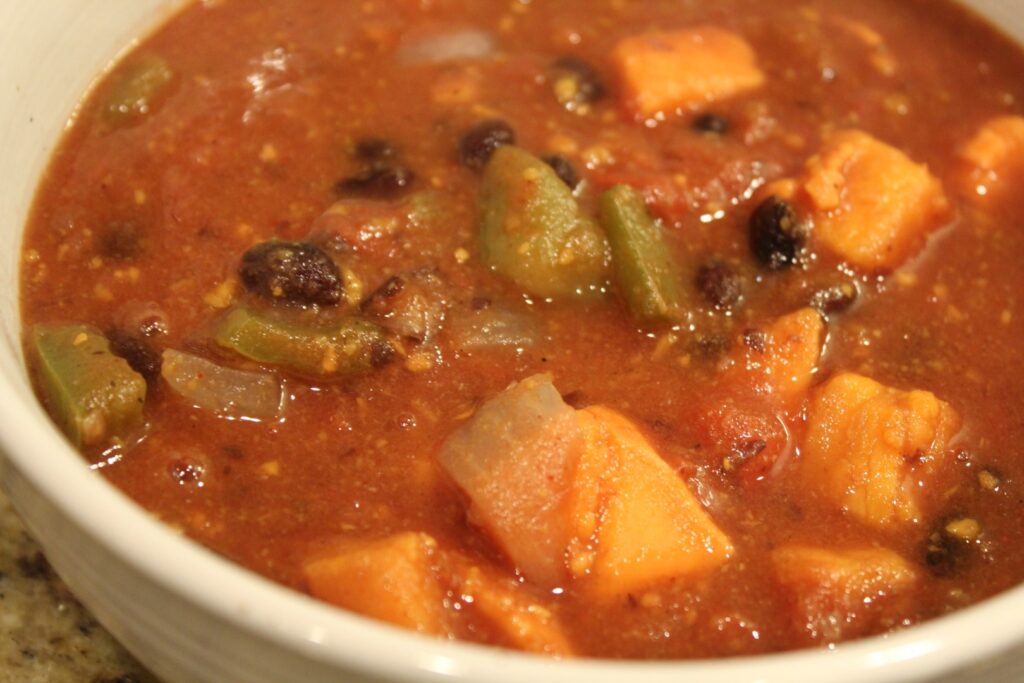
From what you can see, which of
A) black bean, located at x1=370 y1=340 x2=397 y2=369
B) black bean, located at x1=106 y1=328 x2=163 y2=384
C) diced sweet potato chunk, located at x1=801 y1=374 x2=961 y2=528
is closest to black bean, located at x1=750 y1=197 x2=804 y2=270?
diced sweet potato chunk, located at x1=801 y1=374 x2=961 y2=528

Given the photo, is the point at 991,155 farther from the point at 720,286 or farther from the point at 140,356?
the point at 140,356

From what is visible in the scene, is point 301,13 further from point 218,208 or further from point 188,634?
point 188,634

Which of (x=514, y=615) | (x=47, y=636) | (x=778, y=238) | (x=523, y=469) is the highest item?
(x=778, y=238)

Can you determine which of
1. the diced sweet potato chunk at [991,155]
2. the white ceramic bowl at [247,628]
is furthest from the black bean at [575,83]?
the white ceramic bowl at [247,628]

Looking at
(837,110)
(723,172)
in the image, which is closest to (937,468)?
(723,172)

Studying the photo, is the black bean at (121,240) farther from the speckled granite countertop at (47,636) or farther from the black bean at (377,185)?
the speckled granite countertop at (47,636)

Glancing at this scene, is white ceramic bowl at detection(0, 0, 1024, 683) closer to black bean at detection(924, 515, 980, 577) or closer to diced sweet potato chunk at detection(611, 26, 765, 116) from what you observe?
black bean at detection(924, 515, 980, 577)

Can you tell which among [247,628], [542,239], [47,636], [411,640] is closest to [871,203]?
[542,239]
